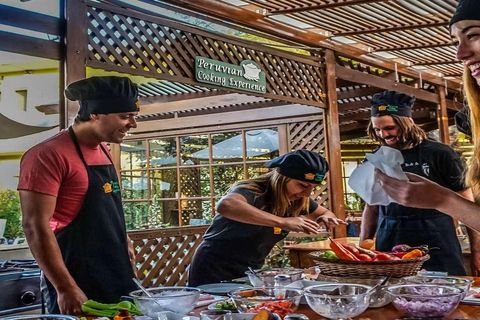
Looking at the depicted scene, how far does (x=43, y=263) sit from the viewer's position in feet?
6.93

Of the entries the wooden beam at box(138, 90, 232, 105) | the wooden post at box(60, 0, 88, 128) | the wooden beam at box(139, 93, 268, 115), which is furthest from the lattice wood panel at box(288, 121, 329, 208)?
the wooden post at box(60, 0, 88, 128)

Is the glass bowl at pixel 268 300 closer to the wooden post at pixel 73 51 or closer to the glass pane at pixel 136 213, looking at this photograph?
the wooden post at pixel 73 51

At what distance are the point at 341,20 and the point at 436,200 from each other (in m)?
3.84

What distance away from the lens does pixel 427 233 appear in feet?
9.95

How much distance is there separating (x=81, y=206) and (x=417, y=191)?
1.48 meters

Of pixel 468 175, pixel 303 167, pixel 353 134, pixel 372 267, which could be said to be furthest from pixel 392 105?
pixel 353 134

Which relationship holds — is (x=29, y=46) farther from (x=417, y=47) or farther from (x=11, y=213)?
(x=417, y=47)

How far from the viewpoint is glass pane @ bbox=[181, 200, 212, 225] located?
8.45 meters

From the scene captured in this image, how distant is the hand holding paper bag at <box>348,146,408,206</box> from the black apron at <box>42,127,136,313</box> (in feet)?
3.72

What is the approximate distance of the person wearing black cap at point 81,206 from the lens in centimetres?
212

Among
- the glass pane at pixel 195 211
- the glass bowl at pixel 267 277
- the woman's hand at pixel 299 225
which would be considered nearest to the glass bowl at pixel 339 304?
the glass bowl at pixel 267 277

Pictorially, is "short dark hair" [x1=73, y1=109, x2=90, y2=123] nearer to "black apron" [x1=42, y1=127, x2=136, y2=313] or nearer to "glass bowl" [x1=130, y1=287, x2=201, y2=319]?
"black apron" [x1=42, y1=127, x2=136, y2=313]

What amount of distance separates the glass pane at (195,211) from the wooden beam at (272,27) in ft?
11.2

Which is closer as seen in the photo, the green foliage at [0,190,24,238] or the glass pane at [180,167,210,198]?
the green foliage at [0,190,24,238]
